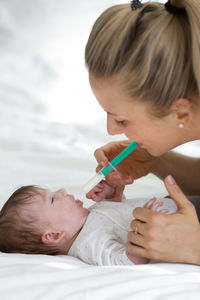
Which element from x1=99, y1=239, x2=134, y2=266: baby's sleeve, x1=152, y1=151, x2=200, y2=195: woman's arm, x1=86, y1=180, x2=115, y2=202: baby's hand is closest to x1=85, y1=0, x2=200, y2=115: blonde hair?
x1=99, y1=239, x2=134, y2=266: baby's sleeve

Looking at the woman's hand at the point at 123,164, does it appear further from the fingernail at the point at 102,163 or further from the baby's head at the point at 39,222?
the baby's head at the point at 39,222

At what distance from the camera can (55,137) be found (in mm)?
2398

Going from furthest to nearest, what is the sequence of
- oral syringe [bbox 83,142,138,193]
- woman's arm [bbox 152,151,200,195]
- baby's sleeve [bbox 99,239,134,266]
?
woman's arm [bbox 152,151,200,195]
oral syringe [bbox 83,142,138,193]
baby's sleeve [bbox 99,239,134,266]

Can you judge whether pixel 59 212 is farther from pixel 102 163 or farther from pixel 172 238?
pixel 172 238

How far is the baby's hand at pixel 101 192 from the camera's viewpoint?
63.7 inches

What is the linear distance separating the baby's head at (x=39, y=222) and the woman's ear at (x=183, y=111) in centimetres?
43

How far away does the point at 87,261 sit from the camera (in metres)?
1.31

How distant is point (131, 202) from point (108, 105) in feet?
1.31

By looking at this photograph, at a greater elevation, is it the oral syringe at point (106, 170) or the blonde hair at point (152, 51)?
the blonde hair at point (152, 51)

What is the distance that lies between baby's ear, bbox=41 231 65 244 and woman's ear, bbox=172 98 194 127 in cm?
46

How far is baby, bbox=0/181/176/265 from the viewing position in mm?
1302

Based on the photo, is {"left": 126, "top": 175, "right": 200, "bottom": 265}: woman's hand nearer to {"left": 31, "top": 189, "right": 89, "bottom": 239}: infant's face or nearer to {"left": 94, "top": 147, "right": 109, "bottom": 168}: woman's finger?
{"left": 31, "top": 189, "right": 89, "bottom": 239}: infant's face

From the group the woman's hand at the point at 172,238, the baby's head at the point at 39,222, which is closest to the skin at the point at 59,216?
the baby's head at the point at 39,222

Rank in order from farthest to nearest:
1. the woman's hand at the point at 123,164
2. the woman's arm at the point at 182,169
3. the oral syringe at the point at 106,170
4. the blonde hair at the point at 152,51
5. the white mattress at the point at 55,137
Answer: the woman's arm at the point at 182,169 < the woman's hand at the point at 123,164 < the oral syringe at the point at 106,170 < the blonde hair at the point at 152,51 < the white mattress at the point at 55,137
